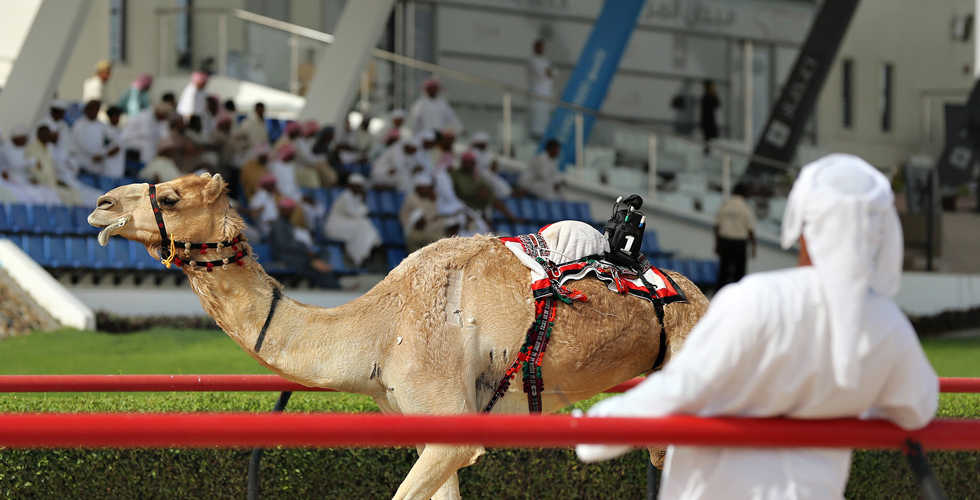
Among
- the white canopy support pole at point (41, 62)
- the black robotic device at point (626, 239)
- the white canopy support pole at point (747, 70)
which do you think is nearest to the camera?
the black robotic device at point (626, 239)

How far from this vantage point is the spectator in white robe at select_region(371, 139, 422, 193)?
17828 millimetres

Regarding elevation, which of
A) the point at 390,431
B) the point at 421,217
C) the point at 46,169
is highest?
the point at 46,169

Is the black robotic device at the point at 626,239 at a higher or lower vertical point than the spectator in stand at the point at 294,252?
higher

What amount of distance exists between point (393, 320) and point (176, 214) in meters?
0.92

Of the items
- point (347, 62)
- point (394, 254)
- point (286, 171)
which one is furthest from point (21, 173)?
point (347, 62)

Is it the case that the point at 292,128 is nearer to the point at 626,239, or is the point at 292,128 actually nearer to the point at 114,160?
the point at 114,160

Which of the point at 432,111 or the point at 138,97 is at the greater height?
the point at 138,97

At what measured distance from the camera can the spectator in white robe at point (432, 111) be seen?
19609mm

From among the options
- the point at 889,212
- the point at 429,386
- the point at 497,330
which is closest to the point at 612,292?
the point at 497,330

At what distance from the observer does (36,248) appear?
14031mm

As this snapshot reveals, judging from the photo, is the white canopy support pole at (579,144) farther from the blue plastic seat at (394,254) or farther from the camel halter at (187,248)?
the camel halter at (187,248)

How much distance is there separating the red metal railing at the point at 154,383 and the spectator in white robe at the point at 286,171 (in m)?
11.1

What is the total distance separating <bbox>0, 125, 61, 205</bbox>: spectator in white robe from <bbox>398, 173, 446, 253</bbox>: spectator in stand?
14.6 ft

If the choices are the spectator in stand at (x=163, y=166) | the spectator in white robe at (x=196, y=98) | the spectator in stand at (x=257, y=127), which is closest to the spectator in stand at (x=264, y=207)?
the spectator in stand at (x=163, y=166)
